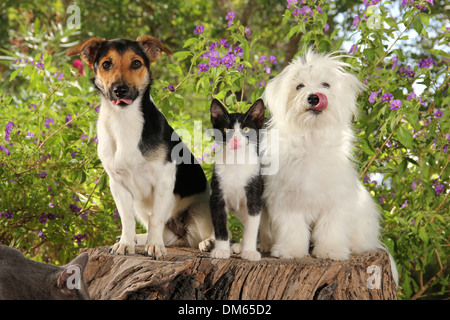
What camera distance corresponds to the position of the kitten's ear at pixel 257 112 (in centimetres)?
276

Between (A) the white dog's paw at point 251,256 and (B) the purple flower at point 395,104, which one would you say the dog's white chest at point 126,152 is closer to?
(A) the white dog's paw at point 251,256

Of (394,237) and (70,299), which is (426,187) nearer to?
(394,237)

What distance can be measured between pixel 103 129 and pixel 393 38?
2101 millimetres

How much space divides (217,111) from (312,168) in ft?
1.99

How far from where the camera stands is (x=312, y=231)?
3021 mm

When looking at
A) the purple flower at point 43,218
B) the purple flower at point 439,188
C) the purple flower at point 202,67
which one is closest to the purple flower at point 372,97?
the purple flower at point 439,188

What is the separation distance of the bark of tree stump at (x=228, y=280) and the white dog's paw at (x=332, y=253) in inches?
4.4

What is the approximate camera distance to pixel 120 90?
2.62m

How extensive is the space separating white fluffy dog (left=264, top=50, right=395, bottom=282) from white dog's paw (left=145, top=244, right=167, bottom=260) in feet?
2.01

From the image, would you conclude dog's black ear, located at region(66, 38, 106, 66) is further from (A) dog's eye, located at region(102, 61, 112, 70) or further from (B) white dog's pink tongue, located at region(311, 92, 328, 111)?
(B) white dog's pink tongue, located at region(311, 92, 328, 111)

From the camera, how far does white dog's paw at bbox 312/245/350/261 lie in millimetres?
2803

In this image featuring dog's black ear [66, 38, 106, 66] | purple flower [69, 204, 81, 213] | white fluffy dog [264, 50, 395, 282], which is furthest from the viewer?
purple flower [69, 204, 81, 213]

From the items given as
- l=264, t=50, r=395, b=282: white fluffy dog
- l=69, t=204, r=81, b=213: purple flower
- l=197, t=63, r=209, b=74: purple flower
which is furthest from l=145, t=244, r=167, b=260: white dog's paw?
l=69, t=204, r=81, b=213: purple flower
